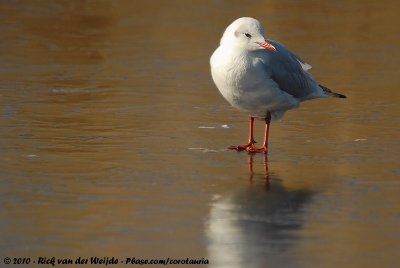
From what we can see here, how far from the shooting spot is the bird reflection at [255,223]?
6.57 metres

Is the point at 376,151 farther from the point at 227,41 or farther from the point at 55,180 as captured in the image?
the point at 55,180

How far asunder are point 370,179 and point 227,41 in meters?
1.88

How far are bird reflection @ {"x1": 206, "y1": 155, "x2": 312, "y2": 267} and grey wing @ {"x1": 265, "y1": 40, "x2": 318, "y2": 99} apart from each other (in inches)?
53.0

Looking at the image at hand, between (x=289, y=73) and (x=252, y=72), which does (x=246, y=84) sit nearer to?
(x=252, y=72)

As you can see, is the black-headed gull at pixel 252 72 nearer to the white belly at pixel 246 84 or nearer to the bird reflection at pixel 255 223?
the white belly at pixel 246 84

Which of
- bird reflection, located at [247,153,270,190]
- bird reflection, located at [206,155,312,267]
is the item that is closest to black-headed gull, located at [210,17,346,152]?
bird reflection, located at [247,153,270,190]

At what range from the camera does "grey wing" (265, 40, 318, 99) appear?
10.2 metres

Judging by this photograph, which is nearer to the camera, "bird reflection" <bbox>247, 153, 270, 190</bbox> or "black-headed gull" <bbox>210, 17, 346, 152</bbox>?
"bird reflection" <bbox>247, 153, 270, 190</bbox>

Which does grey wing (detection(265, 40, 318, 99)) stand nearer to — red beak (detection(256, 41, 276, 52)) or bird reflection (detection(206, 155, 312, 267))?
red beak (detection(256, 41, 276, 52))

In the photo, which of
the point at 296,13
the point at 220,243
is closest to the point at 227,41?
the point at 220,243

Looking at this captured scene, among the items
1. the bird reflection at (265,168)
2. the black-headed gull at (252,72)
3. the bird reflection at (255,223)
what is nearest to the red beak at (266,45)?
the black-headed gull at (252,72)

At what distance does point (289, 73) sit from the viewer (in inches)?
412

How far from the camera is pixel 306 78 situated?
1088 cm

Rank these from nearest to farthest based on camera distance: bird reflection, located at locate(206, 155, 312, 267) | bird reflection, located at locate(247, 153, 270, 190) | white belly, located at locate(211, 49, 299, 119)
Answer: bird reflection, located at locate(206, 155, 312, 267)
bird reflection, located at locate(247, 153, 270, 190)
white belly, located at locate(211, 49, 299, 119)
